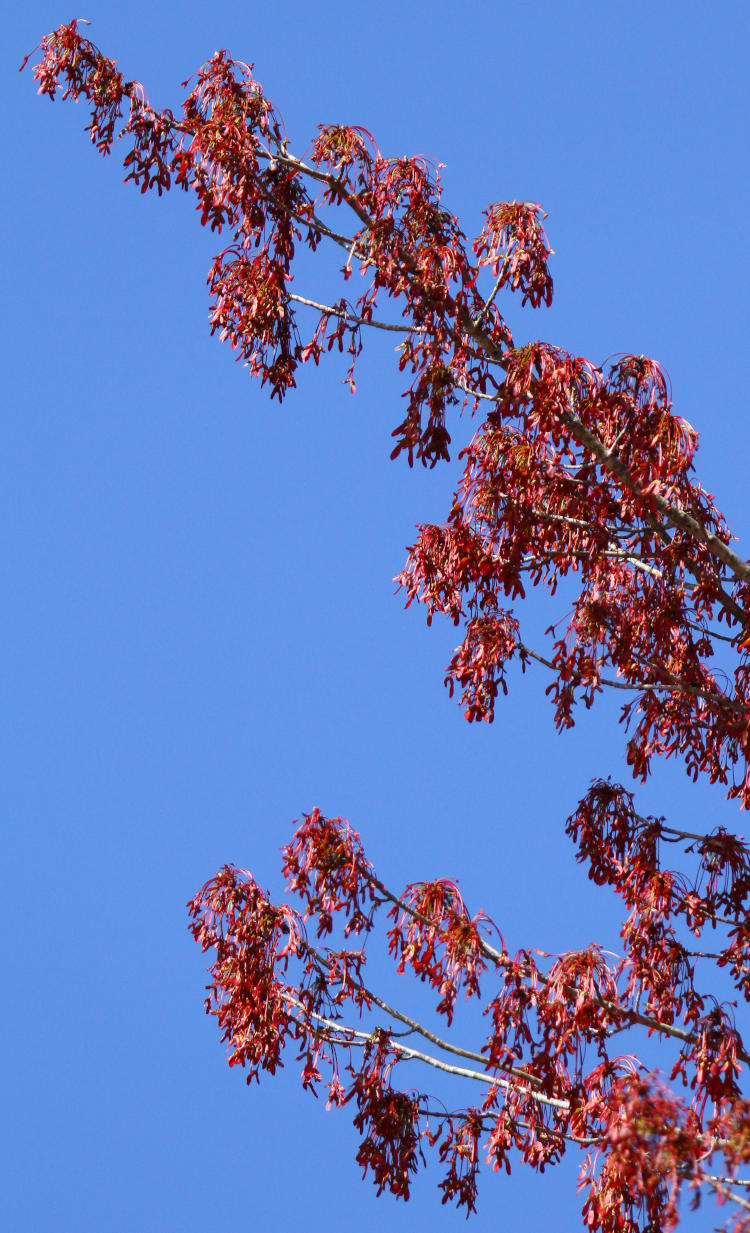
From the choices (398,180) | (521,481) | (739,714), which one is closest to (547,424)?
(521,481)

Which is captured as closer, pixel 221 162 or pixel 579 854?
pixel 221 162

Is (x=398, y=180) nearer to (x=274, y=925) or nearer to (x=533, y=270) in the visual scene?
(x=533, y=270)

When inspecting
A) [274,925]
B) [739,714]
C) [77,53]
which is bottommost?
[274,925]

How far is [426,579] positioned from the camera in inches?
331

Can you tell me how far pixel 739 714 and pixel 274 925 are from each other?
8.84ft

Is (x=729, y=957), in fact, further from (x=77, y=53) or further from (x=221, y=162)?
(x=77, y=53)

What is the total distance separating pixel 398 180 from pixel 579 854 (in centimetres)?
361

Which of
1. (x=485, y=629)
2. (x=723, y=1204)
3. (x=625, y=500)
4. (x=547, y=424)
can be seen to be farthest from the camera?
(x=485, y=629)

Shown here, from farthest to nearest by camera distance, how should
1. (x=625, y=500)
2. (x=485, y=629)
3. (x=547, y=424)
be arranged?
1. (x=485, y=629)
2. (x=625, y=500)
3. (x=547, y=424)

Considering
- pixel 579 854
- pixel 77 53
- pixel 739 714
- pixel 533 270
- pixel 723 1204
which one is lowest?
pixel 723 1204

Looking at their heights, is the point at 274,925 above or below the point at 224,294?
below

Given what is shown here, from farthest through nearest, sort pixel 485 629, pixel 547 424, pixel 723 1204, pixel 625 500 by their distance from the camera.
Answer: pixel 485 629 → pixel 625 500 → pixel 547 424 → pixel 723 1204

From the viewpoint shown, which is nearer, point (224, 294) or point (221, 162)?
point (221, 162)

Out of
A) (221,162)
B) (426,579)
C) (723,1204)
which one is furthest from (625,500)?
(723,1204)
